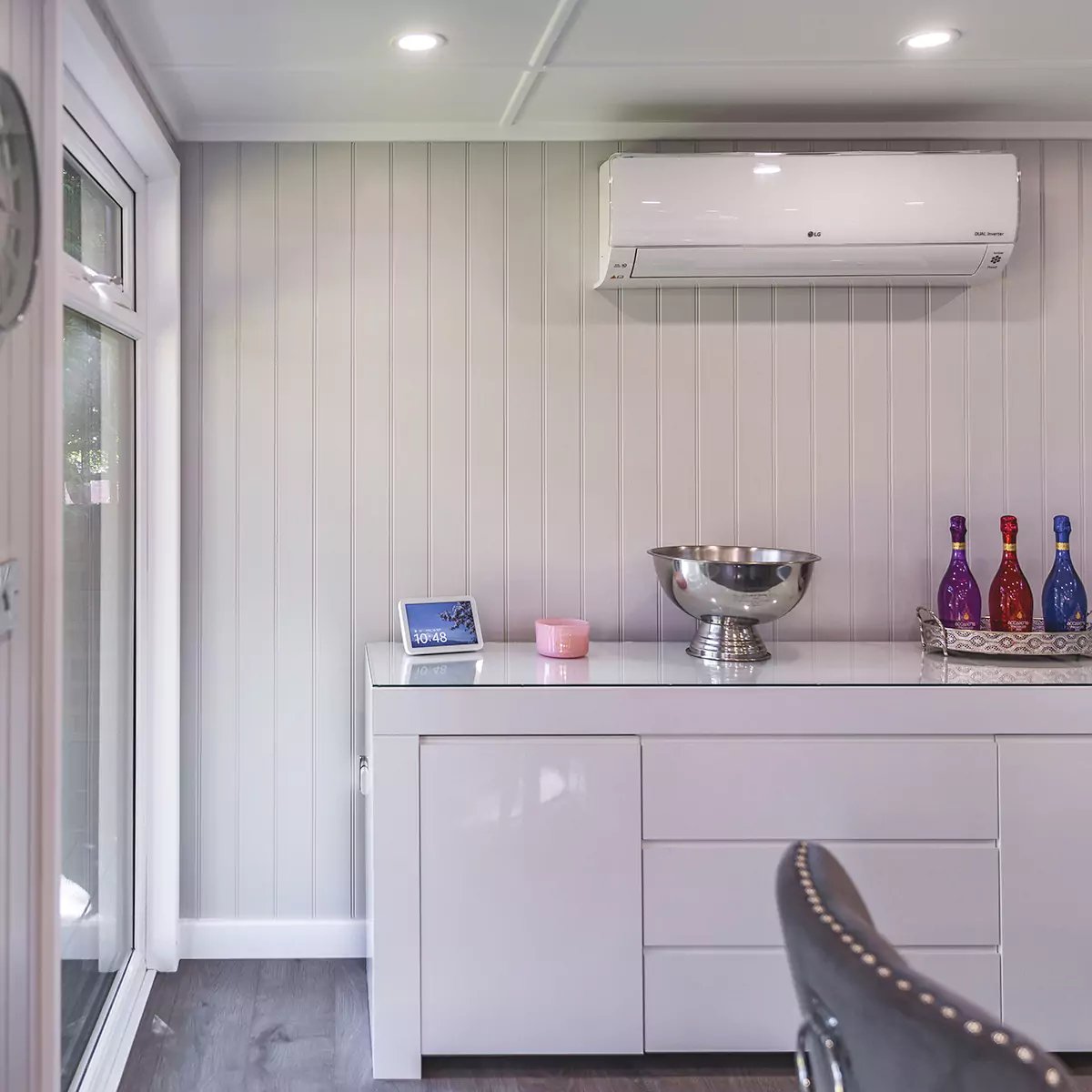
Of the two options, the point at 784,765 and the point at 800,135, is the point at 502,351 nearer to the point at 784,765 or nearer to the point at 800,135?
the point at 800,135

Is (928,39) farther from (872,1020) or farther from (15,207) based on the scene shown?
(872,1020)

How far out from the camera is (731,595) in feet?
7.66

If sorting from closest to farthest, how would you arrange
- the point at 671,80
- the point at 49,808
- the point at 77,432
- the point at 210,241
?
the point at 49,808 → the point at 77,432 → the point at 671,80 → the point at 210,241

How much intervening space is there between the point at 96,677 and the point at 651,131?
1.98 m

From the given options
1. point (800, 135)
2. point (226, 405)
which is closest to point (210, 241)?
point (226, 405)

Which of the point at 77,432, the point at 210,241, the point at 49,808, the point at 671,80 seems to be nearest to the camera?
the point at 49,808

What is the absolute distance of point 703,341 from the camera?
9.00ft

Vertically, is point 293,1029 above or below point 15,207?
below

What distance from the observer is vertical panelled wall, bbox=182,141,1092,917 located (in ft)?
8.86

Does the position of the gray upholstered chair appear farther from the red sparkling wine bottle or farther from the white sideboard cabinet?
the red sparkling wine bottle

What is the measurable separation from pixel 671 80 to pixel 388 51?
681mm

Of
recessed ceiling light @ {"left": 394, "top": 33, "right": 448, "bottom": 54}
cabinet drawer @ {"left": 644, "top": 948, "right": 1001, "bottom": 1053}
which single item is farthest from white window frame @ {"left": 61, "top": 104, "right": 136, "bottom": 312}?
cabinet drawer @ {"left": 644, "top": 948, "right": 1001, "bottom": 1053}

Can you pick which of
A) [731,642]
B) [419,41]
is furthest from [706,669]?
[419,41]

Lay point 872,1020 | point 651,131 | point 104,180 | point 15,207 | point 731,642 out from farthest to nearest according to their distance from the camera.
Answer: point 651,131
point 731,642
point 104,180
point 15,207
point 872,1020
